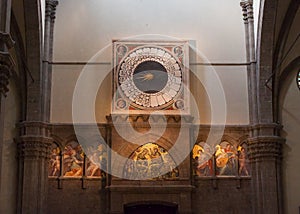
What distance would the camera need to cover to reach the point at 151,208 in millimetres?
18344

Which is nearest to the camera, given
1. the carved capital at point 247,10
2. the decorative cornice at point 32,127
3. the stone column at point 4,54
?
the stone column at point 4,54

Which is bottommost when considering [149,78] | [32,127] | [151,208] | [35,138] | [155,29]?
[151,208]

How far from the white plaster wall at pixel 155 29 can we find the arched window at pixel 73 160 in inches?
63.2

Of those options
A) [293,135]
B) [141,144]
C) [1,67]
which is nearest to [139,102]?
[141,144]

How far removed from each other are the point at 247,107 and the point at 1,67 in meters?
9.05

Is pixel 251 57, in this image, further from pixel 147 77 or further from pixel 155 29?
pixel 147 77

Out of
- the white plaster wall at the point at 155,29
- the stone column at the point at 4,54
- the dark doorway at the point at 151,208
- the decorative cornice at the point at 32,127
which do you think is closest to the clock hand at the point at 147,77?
the white plaster wall at the point at 155,29

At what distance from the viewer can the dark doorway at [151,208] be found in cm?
1794

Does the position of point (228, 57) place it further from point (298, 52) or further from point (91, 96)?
point (91, 96)

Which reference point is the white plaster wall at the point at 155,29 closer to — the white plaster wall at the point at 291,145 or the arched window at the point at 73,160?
the white plaster wall at the point at 291,145

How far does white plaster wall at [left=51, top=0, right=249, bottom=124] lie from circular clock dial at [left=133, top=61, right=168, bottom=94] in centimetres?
91

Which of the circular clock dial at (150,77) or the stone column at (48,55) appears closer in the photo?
the stone column at (48,55)

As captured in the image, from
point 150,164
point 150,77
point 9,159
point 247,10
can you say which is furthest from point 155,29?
point 9,159

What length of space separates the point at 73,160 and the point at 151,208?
2.64 m
